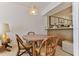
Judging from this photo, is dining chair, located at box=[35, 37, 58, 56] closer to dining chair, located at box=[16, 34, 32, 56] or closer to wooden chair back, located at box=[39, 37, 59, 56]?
wooden chair back, located at box=[39, 37, 59, 56]

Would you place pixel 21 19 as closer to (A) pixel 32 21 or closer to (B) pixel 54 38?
(A) pixel 32 21

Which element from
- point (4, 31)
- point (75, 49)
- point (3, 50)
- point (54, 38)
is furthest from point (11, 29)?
point (75, 49)

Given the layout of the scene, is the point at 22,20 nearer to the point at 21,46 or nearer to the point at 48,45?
the point at 21,46

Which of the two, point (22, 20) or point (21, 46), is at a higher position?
point (22, 20)

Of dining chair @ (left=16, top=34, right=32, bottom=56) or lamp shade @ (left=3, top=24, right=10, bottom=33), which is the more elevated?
lamp shade @ (left=3, top=24, right=10, bottom=33)

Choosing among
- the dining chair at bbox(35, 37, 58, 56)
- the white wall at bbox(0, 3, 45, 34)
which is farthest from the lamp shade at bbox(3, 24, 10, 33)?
the dining chair at bbox(35, 37, 58, 56)

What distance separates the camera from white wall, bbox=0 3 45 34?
1.69 metres

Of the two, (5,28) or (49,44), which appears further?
A: (49,44)

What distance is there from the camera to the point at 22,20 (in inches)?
70.1

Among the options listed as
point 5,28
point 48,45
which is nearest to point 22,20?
point 5,28

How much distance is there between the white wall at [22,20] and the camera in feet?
5.54

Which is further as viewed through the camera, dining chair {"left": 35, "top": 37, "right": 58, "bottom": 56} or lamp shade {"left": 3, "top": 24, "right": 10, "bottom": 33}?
→ dining chair {"left": 35, "top": 37, "right": 58, "bottom": 56}

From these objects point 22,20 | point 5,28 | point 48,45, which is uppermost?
point 22,20

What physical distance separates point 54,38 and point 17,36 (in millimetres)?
516
